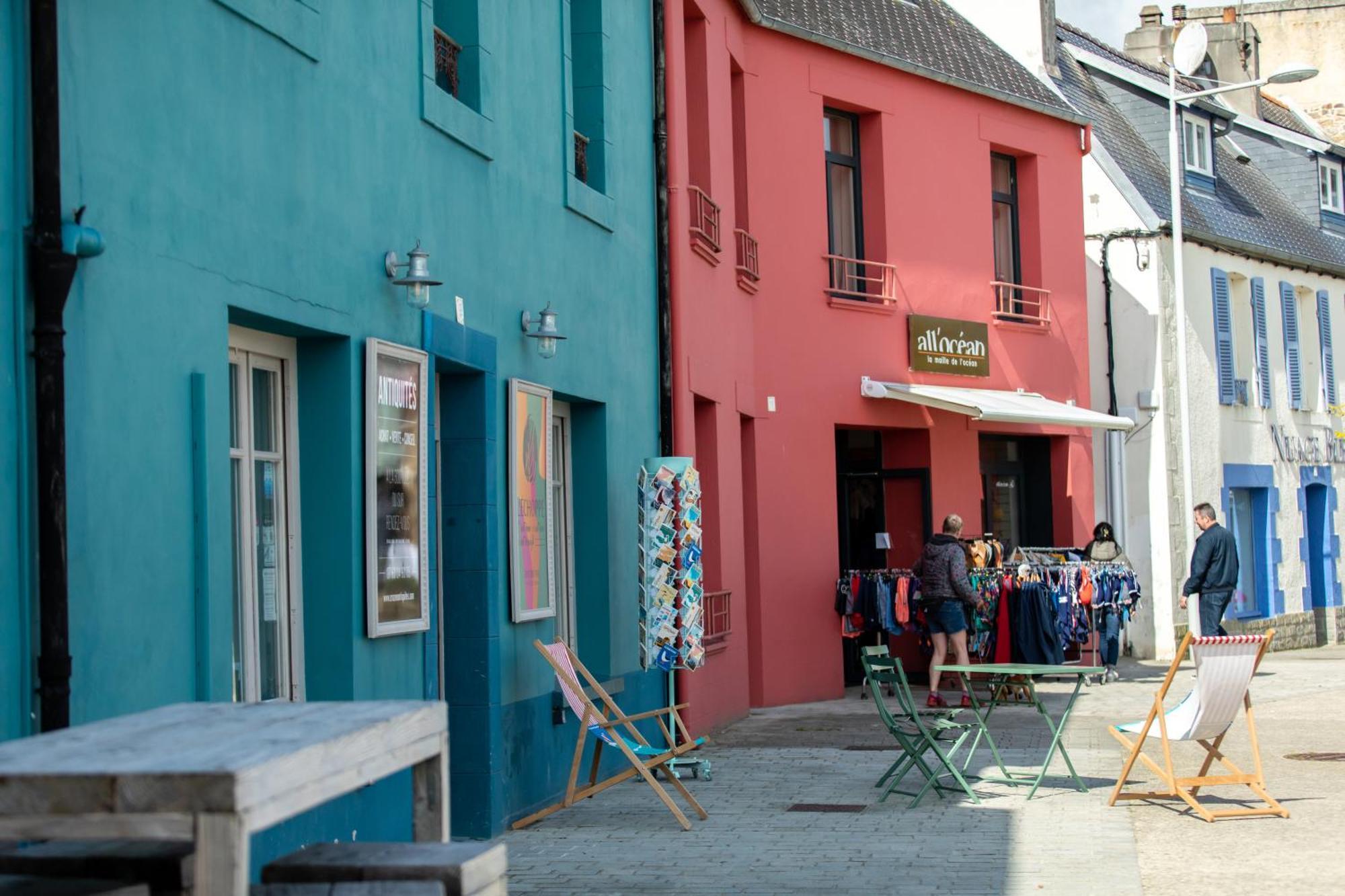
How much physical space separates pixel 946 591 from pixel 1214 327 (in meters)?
9.28

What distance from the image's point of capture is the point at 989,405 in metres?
17.1

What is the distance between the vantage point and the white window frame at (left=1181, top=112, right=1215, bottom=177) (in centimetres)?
Result: 2412

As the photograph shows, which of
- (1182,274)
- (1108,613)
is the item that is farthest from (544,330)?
(1182,274)

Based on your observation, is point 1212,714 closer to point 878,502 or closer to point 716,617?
point 716,617

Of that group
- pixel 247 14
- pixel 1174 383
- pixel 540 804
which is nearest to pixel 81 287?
pixel 247 14

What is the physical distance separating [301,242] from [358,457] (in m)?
1.03

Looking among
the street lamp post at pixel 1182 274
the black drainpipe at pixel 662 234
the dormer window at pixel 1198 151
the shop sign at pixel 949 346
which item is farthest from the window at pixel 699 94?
the dormer window at pixel 1198 151

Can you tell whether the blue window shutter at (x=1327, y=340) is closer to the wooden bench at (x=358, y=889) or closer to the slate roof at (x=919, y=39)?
the slate roof at (x=919, y=39)

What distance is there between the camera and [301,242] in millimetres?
6973

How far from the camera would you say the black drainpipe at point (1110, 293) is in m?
21.6

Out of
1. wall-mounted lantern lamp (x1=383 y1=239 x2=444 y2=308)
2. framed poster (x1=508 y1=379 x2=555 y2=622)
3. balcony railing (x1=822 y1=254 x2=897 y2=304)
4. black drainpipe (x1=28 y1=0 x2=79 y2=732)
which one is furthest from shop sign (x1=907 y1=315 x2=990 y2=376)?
black drainpipe (x1=28 y1=0 x2=79 y2=732)

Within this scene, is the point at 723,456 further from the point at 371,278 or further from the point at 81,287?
the point at 81,287

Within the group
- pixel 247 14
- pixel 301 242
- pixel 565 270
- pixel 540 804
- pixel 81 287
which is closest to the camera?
pixel 81 287

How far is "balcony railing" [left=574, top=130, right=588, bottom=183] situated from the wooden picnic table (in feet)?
25.9
